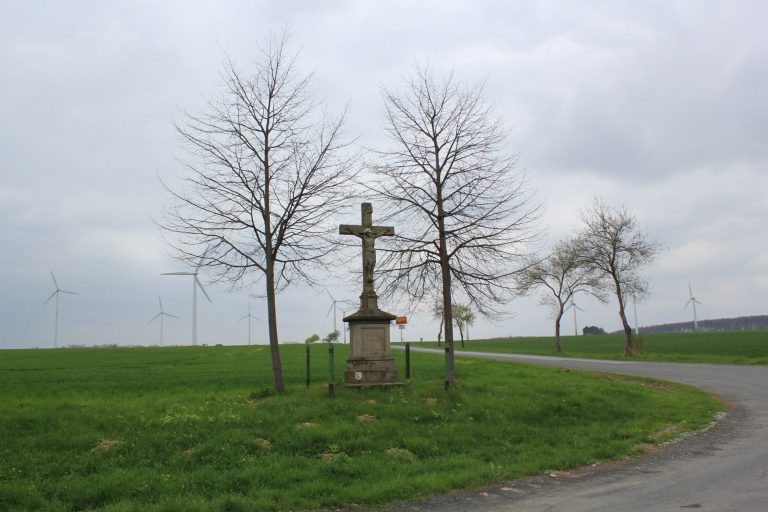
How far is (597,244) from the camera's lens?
39844mm

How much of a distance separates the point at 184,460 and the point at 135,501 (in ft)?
5.86

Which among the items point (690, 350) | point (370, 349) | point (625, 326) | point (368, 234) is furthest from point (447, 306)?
point (690, 350)

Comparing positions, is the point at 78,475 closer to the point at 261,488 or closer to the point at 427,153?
the point at 261,488

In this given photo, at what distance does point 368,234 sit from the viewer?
16016 mm

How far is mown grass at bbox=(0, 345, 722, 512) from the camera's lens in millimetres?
7594

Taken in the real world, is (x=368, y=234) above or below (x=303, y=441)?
above

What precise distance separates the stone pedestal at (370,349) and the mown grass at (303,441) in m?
0.80

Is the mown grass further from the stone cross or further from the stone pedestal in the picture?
the stone cross

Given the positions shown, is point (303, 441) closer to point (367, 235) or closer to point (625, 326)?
point (367, 235)

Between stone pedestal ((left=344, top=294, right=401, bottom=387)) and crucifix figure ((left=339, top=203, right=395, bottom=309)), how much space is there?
337 mm

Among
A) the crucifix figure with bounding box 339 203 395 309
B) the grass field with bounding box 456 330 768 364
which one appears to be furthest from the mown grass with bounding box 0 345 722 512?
the grass field with bounding box 456 330 768 364

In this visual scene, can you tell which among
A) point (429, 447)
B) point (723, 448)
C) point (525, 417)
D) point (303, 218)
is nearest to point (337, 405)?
point (429, 447)

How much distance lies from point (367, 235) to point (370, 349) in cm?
289

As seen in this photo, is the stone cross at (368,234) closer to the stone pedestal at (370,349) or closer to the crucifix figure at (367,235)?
the crucifix figure at (367,235)
